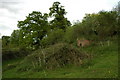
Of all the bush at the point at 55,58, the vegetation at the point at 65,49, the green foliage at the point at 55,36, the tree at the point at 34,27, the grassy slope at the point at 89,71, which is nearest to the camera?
the grassy slope at the point at 89,71

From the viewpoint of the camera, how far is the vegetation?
11.9m

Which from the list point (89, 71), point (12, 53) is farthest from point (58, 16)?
point (89, 71)

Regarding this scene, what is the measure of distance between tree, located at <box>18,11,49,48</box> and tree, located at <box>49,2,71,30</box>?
1.16 m

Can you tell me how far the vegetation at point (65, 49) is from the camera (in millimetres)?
11852

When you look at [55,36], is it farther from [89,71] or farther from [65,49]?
[89,71]

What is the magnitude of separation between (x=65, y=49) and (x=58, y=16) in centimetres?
1453

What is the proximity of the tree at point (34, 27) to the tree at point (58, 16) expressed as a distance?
1.16 metres

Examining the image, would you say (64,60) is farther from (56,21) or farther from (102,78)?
(56,21)

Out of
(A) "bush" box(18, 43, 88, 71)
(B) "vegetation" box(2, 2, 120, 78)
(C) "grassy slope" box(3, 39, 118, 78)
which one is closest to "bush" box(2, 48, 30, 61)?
(B) "vegetation" box(2, 2, 120, 78)

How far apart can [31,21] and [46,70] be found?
55.1 ft

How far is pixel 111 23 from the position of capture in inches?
750

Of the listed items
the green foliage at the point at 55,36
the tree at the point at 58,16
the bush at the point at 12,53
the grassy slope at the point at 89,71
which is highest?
the tree at the point at 58,16

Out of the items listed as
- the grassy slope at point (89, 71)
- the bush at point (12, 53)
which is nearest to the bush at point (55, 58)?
the grassy slope at point (89, 71)

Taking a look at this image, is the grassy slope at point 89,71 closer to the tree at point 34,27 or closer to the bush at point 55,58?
the bush at point 55,58
